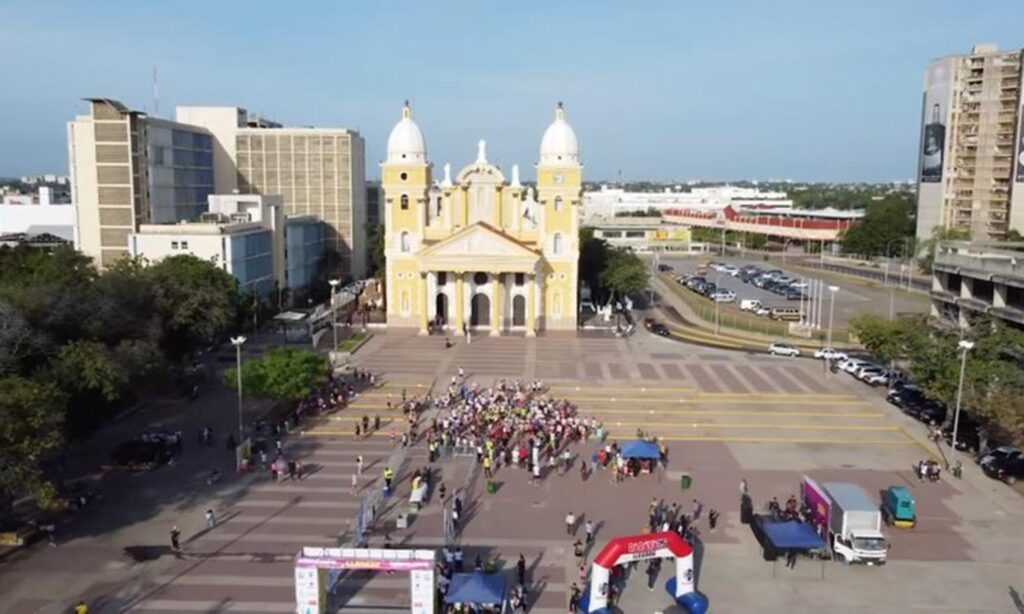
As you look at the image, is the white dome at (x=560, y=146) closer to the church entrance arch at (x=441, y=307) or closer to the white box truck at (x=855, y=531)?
the church entrance arch at (x=441, y=307)

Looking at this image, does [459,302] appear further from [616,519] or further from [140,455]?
[616,519]

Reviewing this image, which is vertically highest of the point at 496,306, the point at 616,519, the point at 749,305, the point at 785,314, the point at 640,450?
the point at 496,306

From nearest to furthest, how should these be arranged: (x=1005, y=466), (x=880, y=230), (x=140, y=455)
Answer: (x=1005, y=466)
(x=140, y=455)
(x=880, y=230)

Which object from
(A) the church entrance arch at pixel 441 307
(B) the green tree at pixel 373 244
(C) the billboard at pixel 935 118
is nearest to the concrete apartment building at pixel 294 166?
(B) the green tree at pixel 373 244

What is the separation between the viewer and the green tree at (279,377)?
37.7 metres

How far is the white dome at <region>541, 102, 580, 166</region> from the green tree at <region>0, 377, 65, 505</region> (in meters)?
45.1

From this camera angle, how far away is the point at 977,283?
5028 cm

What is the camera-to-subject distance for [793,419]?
4056cm

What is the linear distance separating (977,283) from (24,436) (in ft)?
160

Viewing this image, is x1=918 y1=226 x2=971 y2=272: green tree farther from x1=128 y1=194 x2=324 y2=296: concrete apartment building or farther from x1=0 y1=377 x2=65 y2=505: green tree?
x1=0 y1=377 x2=65 y2=505: green tree

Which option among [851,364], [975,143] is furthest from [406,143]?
[975,143]

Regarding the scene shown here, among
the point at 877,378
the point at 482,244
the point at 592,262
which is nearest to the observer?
the point at 877,378

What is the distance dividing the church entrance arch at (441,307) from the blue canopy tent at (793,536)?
41093 mm

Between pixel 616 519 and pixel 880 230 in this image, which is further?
pixel 880 230
